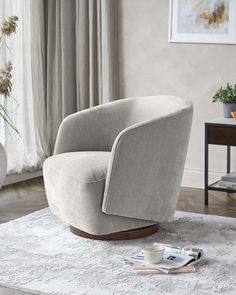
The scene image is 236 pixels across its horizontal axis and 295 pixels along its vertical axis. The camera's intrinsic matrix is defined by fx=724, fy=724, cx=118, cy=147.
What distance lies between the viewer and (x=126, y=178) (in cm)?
418

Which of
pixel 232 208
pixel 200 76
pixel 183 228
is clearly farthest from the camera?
pixel 200 76

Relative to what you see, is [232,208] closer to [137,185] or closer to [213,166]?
[213,166]

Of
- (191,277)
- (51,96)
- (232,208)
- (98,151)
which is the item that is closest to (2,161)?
(98,151)

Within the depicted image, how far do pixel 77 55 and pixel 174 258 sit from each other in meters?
2.85

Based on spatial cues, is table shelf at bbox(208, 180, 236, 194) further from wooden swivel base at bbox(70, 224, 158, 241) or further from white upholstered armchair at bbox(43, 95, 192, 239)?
wooden swivel base at bbox(70, 224, 158, 241)

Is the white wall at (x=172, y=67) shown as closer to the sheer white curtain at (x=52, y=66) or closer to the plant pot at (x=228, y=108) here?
the sheer white curtain at (x=52, y=66)

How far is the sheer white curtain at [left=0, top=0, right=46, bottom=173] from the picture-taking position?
235 inches

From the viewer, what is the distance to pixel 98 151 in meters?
4.74

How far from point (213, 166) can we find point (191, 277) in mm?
2252

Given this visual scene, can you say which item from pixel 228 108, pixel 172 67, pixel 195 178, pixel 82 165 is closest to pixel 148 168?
pixel 82 165

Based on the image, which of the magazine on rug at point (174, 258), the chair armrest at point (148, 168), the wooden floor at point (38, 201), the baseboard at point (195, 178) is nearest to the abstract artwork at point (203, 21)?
the baseboard at point (195, 178)

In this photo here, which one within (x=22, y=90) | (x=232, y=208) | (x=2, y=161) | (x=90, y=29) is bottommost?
(x=232, y=208)

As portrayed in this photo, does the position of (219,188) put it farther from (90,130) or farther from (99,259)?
(99,259)

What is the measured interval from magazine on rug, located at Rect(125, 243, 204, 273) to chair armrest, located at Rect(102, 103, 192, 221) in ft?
1.36
